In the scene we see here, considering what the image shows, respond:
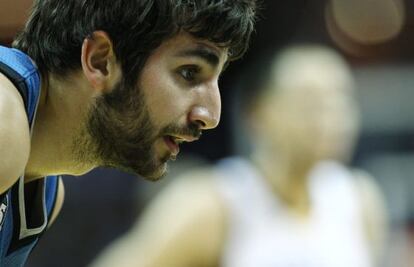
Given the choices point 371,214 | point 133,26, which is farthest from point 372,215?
point 133,26

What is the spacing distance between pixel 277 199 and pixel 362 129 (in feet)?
5.68

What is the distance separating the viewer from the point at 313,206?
2.64 meters

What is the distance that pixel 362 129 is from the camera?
424 cm

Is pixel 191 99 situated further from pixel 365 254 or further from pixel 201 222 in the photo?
pixel 365 254

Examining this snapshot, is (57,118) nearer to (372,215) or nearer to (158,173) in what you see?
(158,173)

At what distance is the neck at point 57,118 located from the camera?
158cm

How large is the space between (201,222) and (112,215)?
1620 mm

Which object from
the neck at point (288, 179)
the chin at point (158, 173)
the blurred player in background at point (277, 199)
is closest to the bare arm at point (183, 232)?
the blurred player in background at point (277, 199)

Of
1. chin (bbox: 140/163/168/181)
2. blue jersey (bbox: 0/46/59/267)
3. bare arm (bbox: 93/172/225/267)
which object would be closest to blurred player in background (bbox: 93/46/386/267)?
bare arm (bbox: 93/172/225/267)

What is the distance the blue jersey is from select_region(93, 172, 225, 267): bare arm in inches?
23.6

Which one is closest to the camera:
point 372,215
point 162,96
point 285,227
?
point 162,96

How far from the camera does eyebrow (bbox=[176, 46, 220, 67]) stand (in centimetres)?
158

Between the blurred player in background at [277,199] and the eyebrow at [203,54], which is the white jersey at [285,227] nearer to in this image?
the blurred player in background at [277,199]

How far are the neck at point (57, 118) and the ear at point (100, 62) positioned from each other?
0.03 metres
